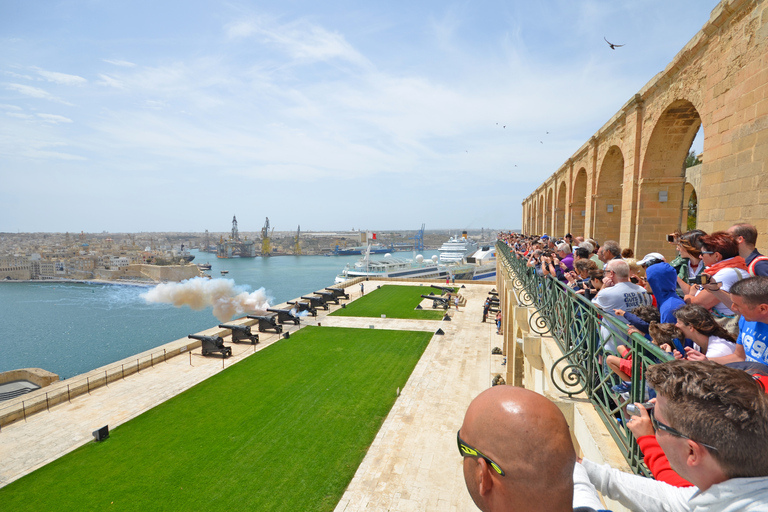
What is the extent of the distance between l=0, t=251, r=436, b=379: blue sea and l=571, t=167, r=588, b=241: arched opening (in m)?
36.1

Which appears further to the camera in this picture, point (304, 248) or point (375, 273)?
point (304, 248)

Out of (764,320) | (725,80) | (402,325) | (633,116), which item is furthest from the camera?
(402,325)

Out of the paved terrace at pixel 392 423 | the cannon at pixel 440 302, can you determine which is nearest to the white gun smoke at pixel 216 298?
the cannon at pixel 440 302

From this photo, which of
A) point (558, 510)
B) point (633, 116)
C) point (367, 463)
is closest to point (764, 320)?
point (558, 510)

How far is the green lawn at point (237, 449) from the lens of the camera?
974 centimetres

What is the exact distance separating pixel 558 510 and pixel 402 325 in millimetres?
25308

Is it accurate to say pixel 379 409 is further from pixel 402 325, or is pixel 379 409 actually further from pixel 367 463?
pixel 402 325

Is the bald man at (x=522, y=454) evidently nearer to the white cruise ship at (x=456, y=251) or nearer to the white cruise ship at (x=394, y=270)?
the white cruise ship at (x=394, y=270)

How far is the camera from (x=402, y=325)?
1031 inches

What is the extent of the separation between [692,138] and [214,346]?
20770 millimetres

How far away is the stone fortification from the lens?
5.42 metres

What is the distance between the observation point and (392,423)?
13.2 metres

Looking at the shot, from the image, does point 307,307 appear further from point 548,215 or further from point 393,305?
point 548,215

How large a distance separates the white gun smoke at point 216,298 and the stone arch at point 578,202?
33777mm
